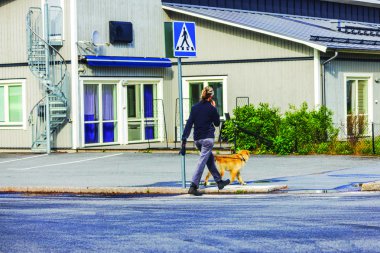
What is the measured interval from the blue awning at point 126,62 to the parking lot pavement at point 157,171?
3.44 m

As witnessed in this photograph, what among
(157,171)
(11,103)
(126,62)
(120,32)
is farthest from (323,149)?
(11,103)

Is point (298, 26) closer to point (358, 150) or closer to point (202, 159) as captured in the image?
point (358, 150)

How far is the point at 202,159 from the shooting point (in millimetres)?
16578

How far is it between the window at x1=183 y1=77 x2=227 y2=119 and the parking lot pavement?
17.3ft

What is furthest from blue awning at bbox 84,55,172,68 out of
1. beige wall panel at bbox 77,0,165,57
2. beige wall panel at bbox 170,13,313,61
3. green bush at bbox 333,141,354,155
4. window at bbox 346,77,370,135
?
green bush at bbox 333,141,354,155

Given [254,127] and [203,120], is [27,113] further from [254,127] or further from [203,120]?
[203,120]

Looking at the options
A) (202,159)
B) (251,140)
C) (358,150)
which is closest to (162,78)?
(251,140)

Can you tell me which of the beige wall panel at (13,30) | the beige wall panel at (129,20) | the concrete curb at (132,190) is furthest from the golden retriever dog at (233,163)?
the beige wall panel at (13,30)

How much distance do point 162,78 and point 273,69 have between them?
4682mm

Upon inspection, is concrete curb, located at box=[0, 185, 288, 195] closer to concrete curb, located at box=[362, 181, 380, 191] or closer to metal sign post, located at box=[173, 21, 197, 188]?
metal sign post, located at box=[173, 21, 197, 188]

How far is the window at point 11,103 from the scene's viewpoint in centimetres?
3116

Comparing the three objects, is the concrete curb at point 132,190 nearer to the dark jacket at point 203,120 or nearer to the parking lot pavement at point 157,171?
the parking lot pavement at point 157,171

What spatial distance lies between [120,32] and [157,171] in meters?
10.1

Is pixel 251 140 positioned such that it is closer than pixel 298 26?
Yes
